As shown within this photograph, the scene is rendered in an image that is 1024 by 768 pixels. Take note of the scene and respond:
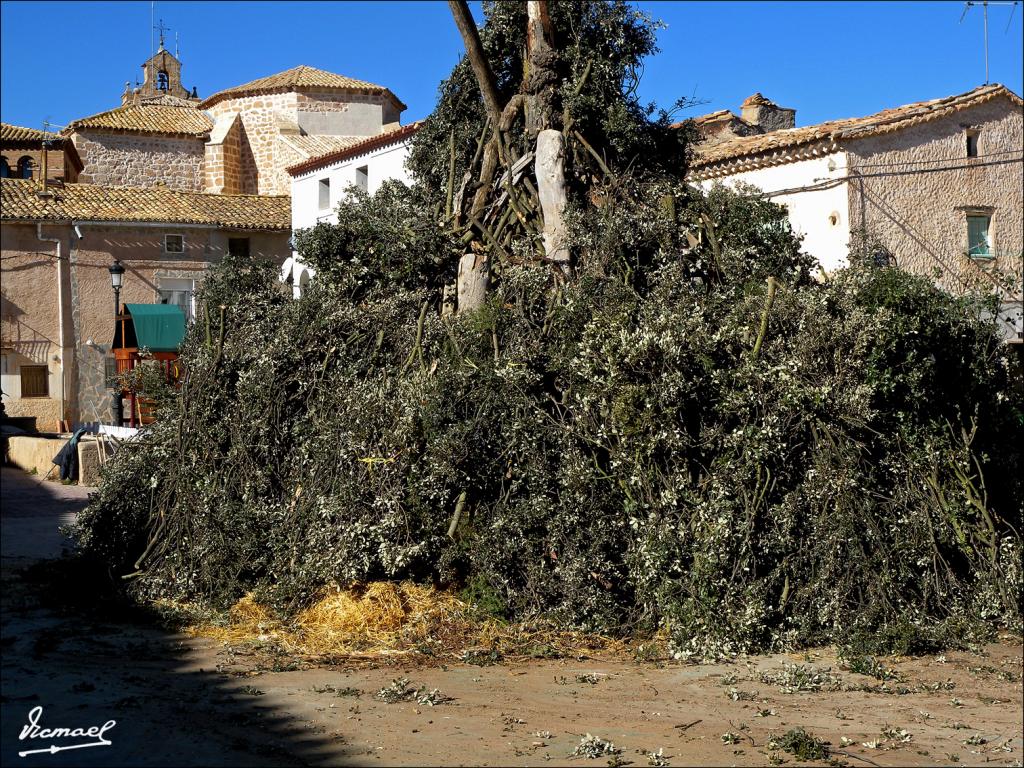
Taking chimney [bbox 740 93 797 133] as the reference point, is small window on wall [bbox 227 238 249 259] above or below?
below

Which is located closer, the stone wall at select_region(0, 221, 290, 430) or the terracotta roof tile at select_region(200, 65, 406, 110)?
the stone wall at select_region(0, 221, 290, 430)

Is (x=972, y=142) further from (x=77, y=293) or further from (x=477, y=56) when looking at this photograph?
(x=77, y=293)

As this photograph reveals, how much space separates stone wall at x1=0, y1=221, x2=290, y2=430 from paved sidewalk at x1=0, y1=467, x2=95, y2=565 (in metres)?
11.5

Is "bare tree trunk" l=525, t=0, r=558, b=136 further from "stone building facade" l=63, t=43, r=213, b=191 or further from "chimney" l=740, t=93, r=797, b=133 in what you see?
"stone building facade" l=63, t=43, r=213, b=191

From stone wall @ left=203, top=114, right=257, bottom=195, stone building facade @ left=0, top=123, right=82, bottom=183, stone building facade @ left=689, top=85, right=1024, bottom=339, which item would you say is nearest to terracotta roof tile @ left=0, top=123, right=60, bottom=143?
stone building facade @ left=0, top=123, right=82, bottom=183

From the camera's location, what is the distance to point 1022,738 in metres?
5.43

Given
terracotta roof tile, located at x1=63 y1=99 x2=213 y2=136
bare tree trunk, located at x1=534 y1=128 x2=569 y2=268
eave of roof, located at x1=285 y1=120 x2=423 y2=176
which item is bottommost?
bare tree trunk, located at x1=534 y1=128 x2=569 y2=268

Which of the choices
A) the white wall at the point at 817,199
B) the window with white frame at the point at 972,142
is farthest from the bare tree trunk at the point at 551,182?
the window with white frame at the point at 972,142

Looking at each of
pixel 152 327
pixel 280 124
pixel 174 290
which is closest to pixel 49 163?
pixel 174 290

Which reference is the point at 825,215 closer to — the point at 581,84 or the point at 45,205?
the point at 581,84

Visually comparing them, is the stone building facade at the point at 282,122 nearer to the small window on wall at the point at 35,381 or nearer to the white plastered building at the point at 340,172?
the white plastered building at the point at 340,172

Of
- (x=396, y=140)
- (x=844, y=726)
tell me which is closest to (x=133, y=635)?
(x=844, y=726)

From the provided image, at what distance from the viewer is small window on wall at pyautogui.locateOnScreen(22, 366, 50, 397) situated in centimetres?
3002

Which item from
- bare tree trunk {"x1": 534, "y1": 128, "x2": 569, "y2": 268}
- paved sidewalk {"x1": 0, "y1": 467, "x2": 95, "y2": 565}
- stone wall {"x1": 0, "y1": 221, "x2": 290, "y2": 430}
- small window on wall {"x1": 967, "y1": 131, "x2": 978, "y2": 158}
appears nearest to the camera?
bare tree trunk {"x1": 534, "y1": 128, "x2": 569, "y2": 268}
